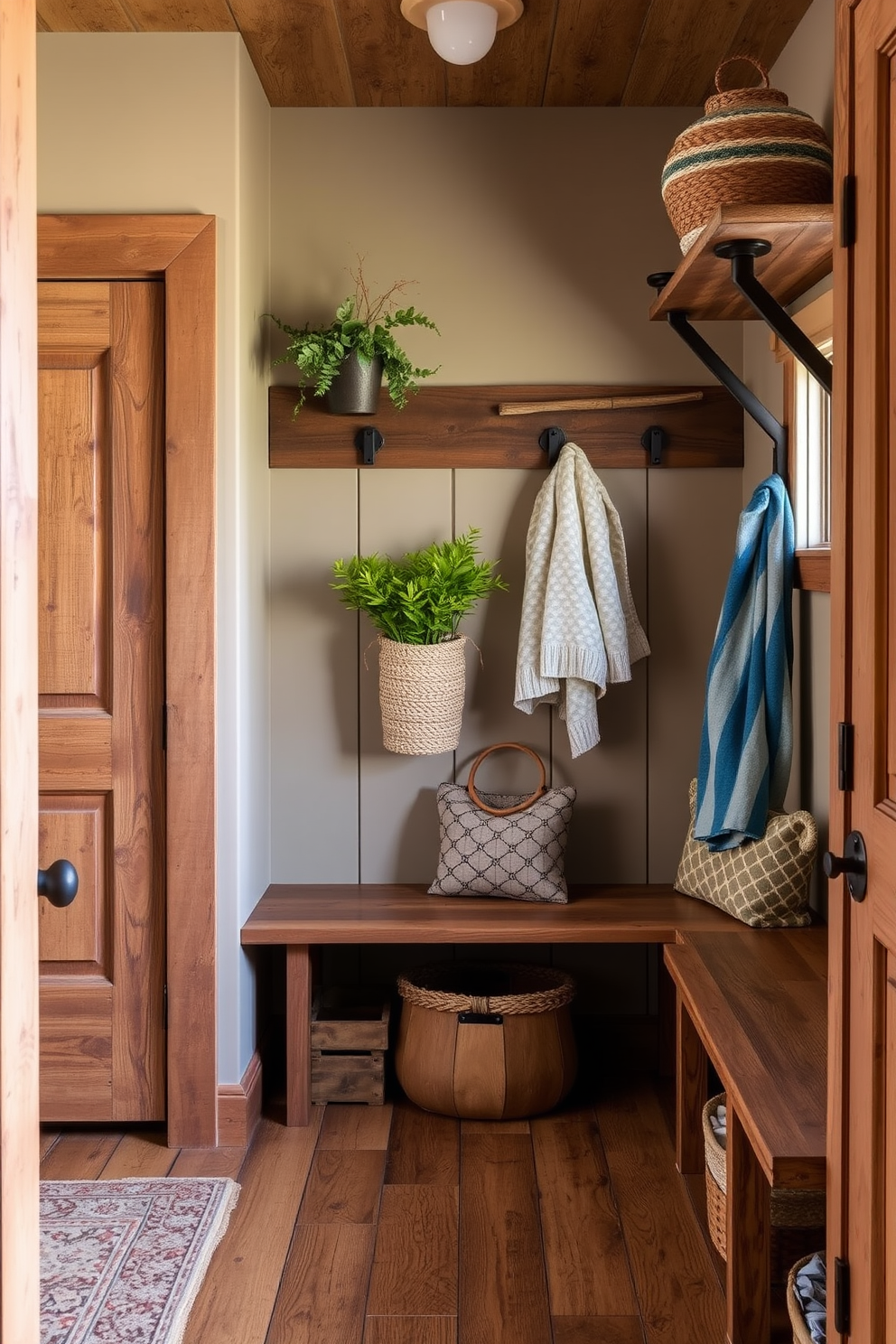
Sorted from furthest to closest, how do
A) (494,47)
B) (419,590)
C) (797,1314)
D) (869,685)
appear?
(419,590), (494,47), (797,1314), (869,685)

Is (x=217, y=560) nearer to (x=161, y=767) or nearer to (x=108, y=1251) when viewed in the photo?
(x=161, y=767)

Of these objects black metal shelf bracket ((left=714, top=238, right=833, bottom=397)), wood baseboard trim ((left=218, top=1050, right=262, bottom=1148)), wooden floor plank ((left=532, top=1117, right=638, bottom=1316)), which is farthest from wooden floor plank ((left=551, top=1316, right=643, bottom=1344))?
black metal shelf bracket ((left=714, top=238, right=833, bottom=397))

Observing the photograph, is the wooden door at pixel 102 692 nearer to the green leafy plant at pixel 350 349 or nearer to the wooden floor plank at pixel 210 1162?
the wooden floor plank at pixel 210 1162

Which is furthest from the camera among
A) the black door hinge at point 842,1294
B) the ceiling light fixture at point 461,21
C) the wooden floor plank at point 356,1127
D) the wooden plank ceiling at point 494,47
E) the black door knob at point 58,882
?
the wooden floor plank at point 356,1127

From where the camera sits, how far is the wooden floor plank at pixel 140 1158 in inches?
108

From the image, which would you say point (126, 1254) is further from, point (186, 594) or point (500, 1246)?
point (186, 594)

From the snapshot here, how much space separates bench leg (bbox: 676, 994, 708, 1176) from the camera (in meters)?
2.72

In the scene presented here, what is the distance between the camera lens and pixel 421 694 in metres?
3.06

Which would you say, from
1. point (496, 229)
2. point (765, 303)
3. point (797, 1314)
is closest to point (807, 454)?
point (765, 303)

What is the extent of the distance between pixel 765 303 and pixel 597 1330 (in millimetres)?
1812

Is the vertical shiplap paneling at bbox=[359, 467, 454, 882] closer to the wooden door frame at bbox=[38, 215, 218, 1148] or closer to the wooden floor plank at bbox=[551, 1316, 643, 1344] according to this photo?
the wooden door frame at bbox=[38, 215, 218, 1148]

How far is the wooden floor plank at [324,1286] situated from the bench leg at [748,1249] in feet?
2.10

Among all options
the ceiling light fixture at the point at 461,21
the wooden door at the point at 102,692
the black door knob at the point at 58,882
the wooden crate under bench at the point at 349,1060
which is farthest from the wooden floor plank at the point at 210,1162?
the ceiling light fixture at the point at 461,21

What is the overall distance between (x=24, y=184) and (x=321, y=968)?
8.37ft
